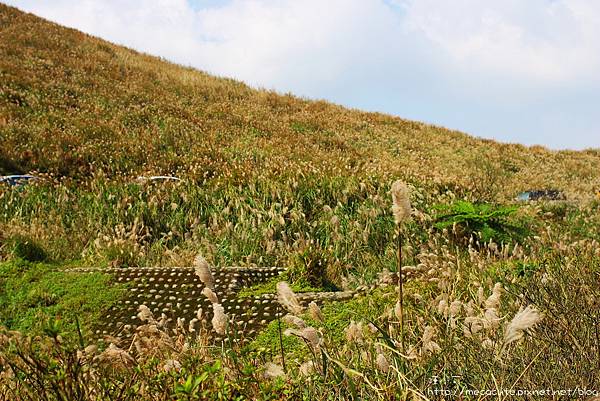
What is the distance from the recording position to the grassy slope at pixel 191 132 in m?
10.4

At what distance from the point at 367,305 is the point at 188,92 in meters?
16.5

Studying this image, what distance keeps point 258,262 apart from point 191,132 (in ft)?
25.3

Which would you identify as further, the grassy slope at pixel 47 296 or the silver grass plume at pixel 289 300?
the grassy slope at pixel 47 296

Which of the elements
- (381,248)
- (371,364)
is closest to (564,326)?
(371,364)

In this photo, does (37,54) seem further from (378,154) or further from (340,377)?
(340,377)

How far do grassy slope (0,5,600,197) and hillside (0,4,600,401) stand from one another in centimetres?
9

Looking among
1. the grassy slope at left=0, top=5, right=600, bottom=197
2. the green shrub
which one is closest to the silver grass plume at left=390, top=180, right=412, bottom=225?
the green shrub

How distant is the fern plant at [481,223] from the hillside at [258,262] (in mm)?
34

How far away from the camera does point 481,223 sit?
21.2 ft

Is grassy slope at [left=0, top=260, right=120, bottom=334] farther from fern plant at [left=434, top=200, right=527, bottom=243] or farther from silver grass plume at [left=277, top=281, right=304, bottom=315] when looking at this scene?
fern plant at [left=434, top=200, right=527, bottom=243]

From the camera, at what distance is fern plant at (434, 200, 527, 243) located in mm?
6170

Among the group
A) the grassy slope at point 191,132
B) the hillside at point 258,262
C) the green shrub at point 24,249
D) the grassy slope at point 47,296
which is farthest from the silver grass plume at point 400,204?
the grassy slope at point 191,132

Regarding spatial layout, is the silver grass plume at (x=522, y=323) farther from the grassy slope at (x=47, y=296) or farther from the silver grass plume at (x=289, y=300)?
the grassy slope at (x=47, y=296)

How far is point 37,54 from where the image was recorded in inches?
715
